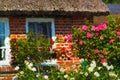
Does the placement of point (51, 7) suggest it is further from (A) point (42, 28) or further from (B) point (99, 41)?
(B) point (99, 41)

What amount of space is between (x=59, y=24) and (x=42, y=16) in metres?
0.63

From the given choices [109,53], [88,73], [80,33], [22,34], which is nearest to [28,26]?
[22,34]

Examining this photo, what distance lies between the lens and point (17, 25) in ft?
50.0

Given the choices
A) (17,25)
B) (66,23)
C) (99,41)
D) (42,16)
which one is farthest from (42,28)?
(99,41)

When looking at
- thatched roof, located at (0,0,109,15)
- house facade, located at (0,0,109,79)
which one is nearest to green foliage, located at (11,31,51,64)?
house facade, located at (0,0,109,79)

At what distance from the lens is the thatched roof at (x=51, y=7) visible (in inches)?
589

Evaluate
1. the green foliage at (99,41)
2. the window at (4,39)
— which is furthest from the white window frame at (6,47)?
the green foliage at (99,41)

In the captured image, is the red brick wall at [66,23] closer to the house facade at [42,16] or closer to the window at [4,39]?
the house facade at [42,16]

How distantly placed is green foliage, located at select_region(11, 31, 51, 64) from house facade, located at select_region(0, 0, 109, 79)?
585 mm

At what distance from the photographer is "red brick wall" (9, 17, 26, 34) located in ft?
49.8

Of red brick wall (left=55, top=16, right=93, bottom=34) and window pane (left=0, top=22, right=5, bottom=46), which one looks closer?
window pane (left=0, top=22, right=5, bottom=46)

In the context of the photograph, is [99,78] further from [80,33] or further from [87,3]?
[87,3]

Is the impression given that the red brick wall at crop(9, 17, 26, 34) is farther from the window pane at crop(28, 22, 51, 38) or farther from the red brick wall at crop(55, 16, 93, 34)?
the red brick wall at crop(55, 16, 93, 34)

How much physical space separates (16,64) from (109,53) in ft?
10.4
